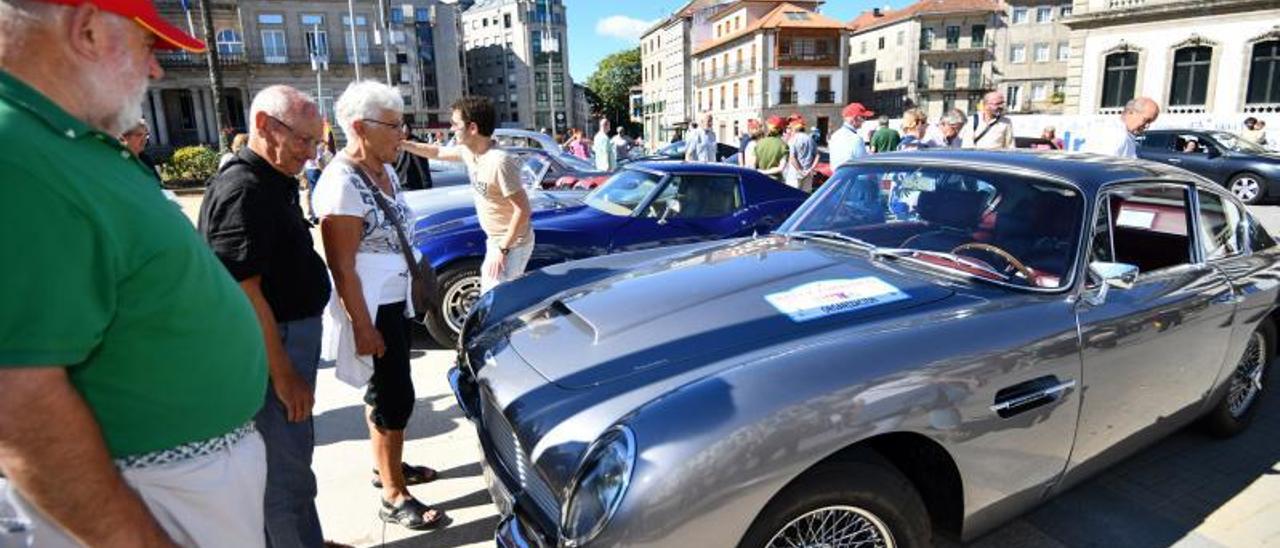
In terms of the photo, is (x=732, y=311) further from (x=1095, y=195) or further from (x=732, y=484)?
(x=1095, y=195)

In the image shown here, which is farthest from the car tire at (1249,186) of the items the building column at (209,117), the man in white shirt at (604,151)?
the building column at (209,117)

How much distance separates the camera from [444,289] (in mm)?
5371

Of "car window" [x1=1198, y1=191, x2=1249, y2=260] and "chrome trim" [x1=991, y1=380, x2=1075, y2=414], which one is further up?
"car window" [x1=1198, y1=191, x2=1249, y2=260]

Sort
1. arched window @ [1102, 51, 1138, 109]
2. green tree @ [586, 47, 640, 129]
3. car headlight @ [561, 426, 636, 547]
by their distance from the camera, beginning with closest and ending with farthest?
car headlight @ [561, 426, 636, 547] < arched window @ [1102, 51, 1138, 109] < green tree @ [586, 47, 640, 129]

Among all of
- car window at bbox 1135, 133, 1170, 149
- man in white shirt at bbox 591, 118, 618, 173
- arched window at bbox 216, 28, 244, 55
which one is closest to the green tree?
arched window at bbox 216, 28, 244, 55

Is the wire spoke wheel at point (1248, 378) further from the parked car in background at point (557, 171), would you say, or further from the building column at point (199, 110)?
the building column at point (199, 110)

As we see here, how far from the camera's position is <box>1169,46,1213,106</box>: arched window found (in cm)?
2766

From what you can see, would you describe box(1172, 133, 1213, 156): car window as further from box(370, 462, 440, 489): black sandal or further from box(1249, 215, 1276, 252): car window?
box(370, 462, 440, 489): black sandal

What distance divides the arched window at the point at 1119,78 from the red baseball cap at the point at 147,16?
117 feet

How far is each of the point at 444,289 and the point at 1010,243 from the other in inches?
154

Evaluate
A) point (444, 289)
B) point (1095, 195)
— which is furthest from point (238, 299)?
point (444, 289)

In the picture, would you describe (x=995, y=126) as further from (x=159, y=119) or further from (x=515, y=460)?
(x=159, y=119)

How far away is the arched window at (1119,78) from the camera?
96.1 feet

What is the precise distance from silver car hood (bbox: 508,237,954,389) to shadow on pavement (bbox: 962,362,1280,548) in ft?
3.89
